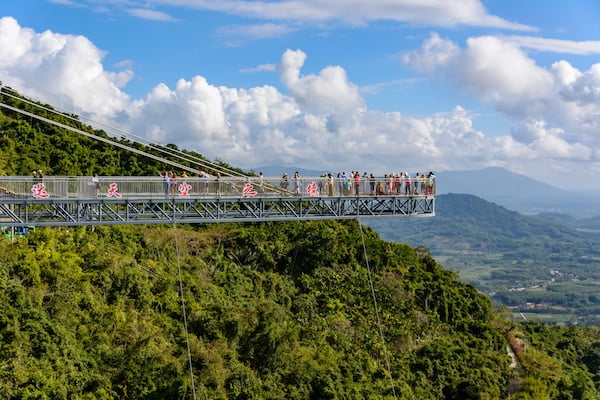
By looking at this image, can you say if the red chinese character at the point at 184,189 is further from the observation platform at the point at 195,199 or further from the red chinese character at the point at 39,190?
the red chinese character at the point at 39,190

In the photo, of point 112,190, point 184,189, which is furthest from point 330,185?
point 112,190

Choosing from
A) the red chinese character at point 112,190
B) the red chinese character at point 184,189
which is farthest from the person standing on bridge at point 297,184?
the red chinese character at point 112,190

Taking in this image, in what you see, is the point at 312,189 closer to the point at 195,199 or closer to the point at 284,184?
the point at 284,184

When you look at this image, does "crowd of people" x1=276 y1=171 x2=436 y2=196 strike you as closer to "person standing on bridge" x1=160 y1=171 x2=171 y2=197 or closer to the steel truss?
the steel truss

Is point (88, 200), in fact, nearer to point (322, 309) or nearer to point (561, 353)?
point (322, 309)

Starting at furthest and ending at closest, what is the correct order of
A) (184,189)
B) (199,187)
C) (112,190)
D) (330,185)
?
(330,185)
(199,187)
(184,189)
(112,190)

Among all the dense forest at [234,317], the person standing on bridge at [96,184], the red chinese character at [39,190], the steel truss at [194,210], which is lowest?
the dense forest at [234,317]
